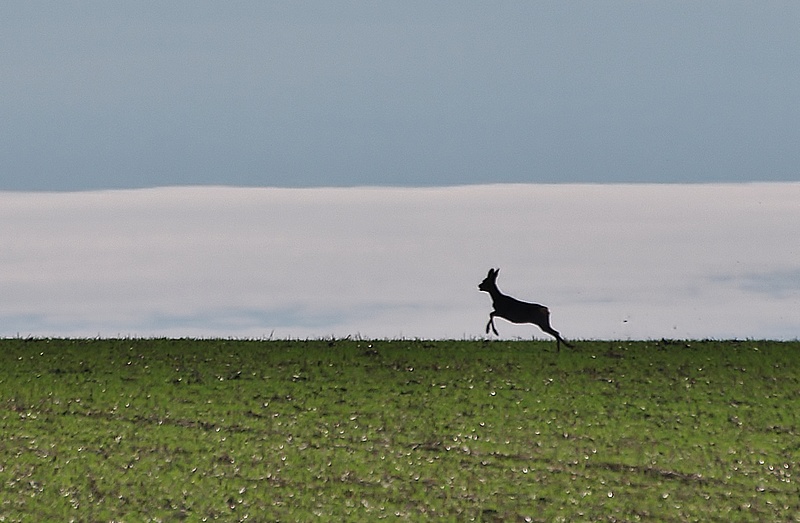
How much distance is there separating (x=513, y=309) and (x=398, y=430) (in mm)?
4067

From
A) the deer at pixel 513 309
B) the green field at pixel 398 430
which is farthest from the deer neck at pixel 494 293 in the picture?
the green field at pixel 398 430

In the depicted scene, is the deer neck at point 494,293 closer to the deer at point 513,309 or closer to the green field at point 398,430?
the deer at point 513,309

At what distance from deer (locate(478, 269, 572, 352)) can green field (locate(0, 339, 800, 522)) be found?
2.52ft

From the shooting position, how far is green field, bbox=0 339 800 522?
14422mm

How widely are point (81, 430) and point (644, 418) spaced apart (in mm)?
8209

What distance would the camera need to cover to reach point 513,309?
20375mm

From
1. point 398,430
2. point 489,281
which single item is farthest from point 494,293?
point 398,430

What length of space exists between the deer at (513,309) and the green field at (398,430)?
2.52 ft

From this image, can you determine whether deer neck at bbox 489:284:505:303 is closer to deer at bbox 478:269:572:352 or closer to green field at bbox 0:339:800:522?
deer at bbox 478:269:572:352

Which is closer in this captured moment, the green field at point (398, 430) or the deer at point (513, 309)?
the green field at point (398, 430)

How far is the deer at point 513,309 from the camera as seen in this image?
20.3 meters

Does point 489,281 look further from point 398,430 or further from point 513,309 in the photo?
point 398,430

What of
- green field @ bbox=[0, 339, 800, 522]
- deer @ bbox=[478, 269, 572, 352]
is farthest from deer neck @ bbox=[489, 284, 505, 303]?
green field @ bbox=[0, 339, 800, 522]

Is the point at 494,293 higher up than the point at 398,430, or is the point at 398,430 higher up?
the point at 494,293
